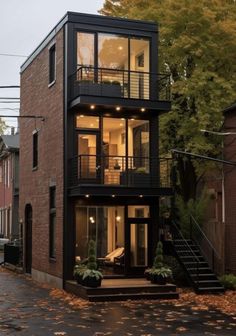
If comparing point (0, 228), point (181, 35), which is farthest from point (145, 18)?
point (0, 228)

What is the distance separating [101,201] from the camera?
2225 centimetres

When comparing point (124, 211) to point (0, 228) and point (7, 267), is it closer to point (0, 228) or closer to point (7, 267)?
point (7, 267)

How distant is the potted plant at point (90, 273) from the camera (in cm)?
1912

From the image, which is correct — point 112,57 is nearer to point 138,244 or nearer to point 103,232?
point 103,232

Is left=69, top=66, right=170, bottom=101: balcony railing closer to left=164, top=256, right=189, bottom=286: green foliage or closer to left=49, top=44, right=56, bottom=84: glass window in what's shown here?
left=49, top=44, right=56, bottom=84: glass window

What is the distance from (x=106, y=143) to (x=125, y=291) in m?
5.84

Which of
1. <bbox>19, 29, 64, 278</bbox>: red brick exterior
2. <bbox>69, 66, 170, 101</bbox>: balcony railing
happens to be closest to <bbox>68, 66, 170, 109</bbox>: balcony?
<bbox>69, 66, 170, 101</bbox>: balcony railing

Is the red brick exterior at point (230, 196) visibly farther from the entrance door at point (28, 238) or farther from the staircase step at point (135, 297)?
the entrance door at point (28, 238)

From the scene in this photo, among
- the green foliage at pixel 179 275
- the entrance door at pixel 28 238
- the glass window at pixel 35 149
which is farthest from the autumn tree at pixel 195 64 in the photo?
the entrance door at pixel 28 238

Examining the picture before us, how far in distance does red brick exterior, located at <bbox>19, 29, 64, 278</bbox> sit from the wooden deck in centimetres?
273

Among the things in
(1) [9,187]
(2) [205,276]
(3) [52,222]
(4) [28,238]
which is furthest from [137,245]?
(1) [9,187]

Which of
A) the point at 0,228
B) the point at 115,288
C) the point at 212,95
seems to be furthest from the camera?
the point at 0,228

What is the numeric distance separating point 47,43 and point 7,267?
13.4 meters

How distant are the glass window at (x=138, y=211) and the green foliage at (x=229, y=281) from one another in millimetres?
3714
